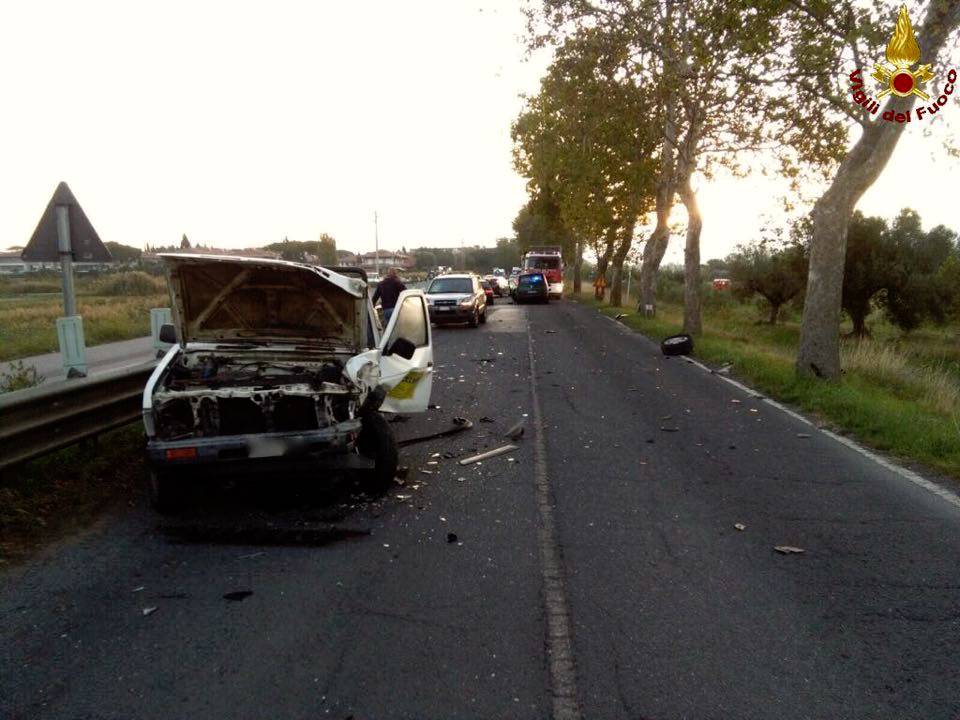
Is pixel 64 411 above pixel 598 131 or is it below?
below

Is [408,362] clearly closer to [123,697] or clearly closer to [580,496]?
[580,496]

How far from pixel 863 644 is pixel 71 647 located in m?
4.06

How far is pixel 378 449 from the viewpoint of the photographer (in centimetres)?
588

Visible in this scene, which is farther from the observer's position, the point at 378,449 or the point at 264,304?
the point at 264,304

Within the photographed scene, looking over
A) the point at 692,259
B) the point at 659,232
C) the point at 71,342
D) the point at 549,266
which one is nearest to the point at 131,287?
the point at 549,266

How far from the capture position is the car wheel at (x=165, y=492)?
5.32 meters

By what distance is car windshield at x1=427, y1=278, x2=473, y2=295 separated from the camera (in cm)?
2491

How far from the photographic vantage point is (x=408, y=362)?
6.93m

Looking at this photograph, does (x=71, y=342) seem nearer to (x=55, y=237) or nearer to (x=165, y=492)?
(x=55, y=237)

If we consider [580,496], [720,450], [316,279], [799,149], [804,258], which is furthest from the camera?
[804,258]

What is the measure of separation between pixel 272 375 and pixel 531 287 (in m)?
33.8

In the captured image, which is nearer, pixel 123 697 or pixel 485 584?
pixel 123 697

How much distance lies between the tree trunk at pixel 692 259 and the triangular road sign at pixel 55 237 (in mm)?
16050

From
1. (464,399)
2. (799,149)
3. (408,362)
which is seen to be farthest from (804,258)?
(408,362)
